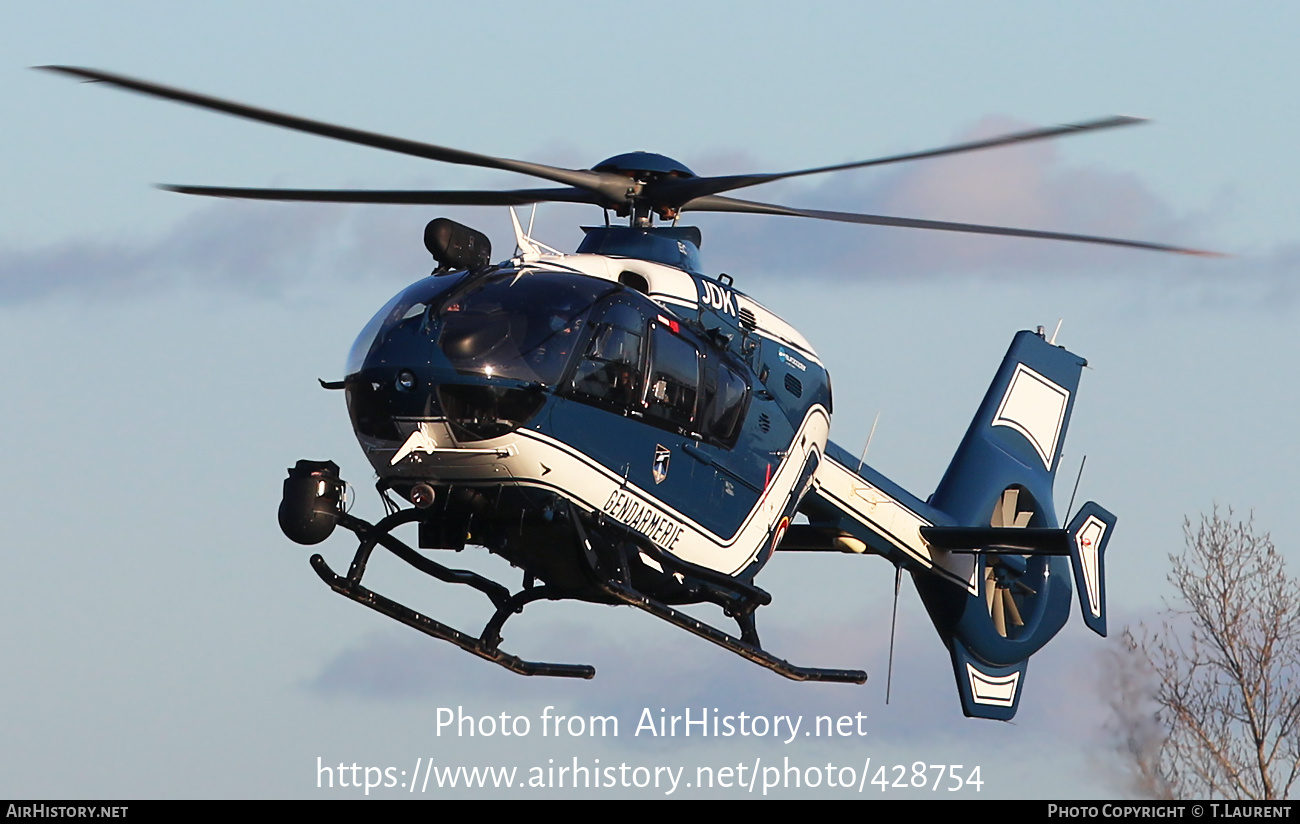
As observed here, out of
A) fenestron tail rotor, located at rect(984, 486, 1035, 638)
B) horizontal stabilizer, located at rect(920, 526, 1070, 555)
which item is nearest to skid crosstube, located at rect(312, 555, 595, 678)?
horizontal stabilizer, located at rect(920, 526, 1070, 555)

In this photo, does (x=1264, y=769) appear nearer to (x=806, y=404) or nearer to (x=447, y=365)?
(x=806, y=404)

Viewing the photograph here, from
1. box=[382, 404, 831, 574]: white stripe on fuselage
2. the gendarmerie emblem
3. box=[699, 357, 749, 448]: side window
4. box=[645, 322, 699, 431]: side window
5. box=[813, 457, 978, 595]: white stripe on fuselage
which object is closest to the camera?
box=[382, 404, 831, 574]: white stripe on fuselage

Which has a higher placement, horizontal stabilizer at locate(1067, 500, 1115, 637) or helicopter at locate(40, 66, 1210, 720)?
helicopter at locate(40, 66, 1210, 720)

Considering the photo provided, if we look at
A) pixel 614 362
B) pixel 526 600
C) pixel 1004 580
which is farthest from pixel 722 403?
pixel 1004 580

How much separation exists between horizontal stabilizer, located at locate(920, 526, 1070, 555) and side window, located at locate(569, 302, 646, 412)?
694cm

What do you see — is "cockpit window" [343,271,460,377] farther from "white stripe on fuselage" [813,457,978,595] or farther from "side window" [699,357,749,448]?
"white stripe on fuselage" [813,457,978,595]

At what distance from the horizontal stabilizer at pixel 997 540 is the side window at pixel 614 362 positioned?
6935 mm

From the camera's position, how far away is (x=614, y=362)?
19172 millimetres

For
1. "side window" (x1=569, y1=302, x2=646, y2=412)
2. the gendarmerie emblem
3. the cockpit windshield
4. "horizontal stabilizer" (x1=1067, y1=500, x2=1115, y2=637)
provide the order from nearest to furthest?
the cockpit windshield < "side window" (x1=569, y1=302, x2=646, y2=412) < the gendarmerie emblem < "horizontal stabilizer" (x1=1067, y1=500, x2=1115, y2=637)

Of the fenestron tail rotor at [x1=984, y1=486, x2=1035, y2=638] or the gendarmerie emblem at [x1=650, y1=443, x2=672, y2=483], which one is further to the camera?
the fenestron tail rotor at [x1=984, y1=486, x2=1035, y2=638]

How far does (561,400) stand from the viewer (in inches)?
741

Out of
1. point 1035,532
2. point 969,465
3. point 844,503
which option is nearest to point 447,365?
point 844,503

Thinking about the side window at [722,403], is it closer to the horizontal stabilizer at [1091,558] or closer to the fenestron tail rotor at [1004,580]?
the horizontal stabilizer at [1091,558]

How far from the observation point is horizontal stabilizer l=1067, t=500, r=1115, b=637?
24.2m
